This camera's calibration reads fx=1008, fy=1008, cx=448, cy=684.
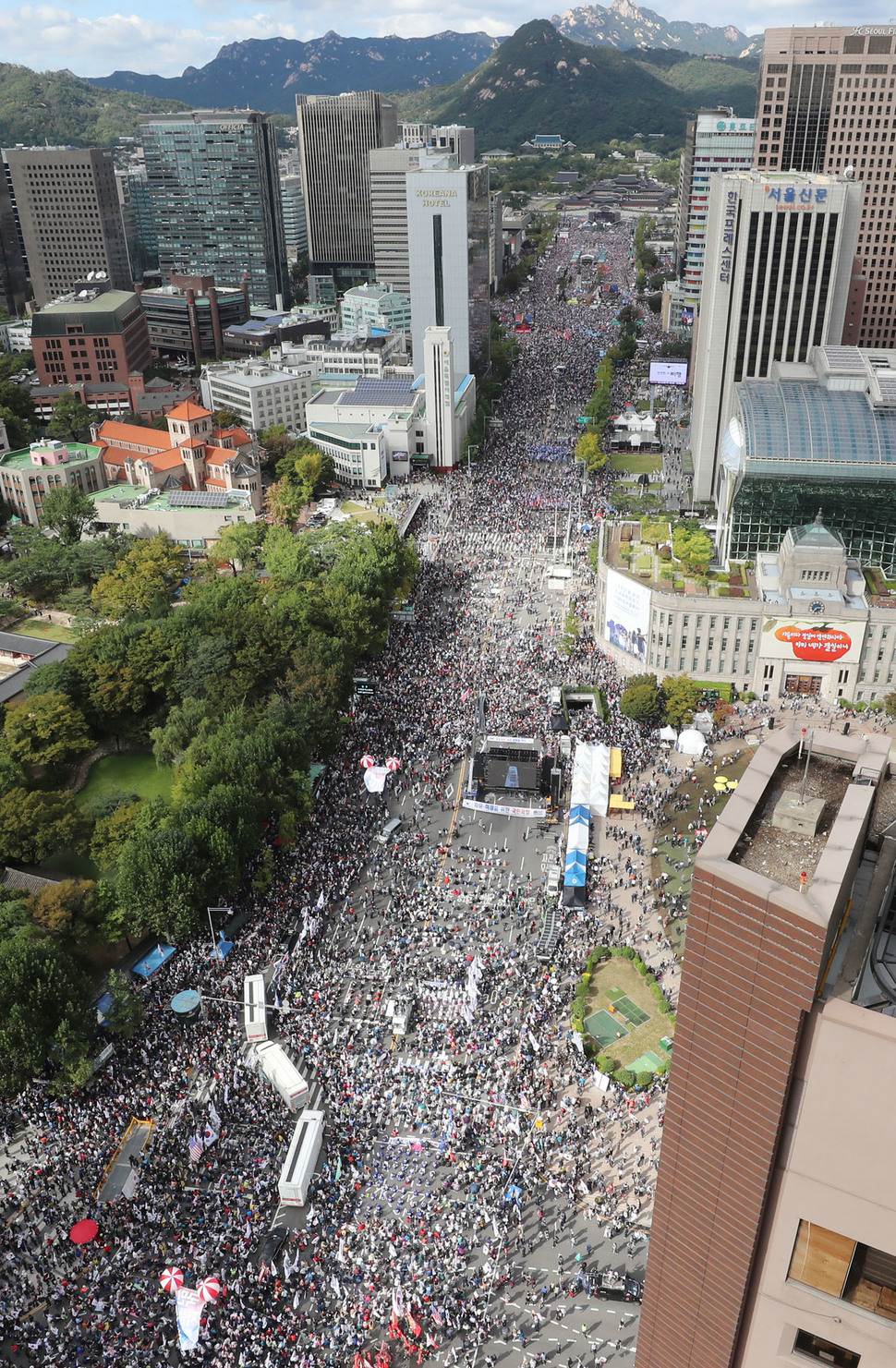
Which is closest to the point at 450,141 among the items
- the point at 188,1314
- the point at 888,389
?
the point at 888,389

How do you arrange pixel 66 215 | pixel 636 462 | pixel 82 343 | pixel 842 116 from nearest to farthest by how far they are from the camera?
pixel 842 116 < pixel 636 462 < pixel 82 343 < pixel 66 215

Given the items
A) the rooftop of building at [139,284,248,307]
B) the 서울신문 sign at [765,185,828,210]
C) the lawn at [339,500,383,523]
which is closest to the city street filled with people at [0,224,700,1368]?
the lawn at [339,500,383,523]

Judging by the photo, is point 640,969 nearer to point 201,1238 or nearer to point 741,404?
point 201,1238

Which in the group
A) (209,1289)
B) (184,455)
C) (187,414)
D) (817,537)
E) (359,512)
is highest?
(187,414)

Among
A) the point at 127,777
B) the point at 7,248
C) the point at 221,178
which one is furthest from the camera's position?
the point at 7,248

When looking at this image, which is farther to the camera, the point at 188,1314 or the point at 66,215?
the point at 66,215

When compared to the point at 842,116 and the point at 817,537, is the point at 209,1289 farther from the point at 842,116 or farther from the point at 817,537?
the point at 842,116

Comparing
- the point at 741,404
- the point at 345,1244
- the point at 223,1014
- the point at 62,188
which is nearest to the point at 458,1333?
the point at 345,1244
